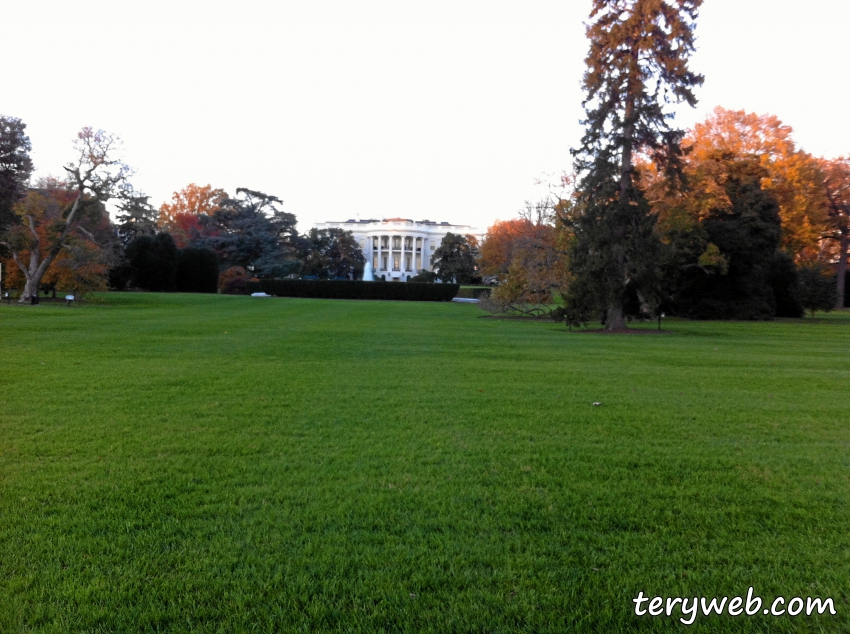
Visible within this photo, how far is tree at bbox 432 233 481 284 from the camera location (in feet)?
257

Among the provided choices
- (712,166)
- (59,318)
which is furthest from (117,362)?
(712,166)

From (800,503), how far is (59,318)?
2157 centimetres

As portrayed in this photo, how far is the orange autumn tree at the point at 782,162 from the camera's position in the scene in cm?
3750

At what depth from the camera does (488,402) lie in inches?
328

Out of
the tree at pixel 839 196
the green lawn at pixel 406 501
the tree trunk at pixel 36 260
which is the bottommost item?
the green lawn at pixel 406 501

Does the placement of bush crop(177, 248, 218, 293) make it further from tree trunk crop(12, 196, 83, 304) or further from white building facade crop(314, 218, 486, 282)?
white building facade crop(314, 218, 486, 282)

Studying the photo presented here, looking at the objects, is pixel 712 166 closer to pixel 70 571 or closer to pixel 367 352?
pixel 367 352

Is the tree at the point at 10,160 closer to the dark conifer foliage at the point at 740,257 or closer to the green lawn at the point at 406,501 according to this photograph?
the green lawn at the point at 406,501

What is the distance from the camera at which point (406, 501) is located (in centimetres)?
450

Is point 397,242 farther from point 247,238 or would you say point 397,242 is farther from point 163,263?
point 163,263

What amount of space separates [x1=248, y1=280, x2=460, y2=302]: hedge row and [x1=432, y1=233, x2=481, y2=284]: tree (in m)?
17.1

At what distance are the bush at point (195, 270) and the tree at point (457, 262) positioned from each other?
1323 inches

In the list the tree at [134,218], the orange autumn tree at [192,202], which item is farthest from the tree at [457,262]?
the tree at [134,218]

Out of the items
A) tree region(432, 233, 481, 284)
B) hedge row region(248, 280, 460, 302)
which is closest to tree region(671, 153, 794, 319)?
hedge row region(248, 280, 460, 302)
